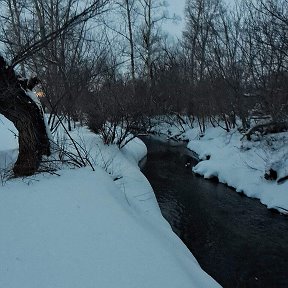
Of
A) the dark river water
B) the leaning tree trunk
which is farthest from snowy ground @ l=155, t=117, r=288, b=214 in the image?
the leaning tree trunk

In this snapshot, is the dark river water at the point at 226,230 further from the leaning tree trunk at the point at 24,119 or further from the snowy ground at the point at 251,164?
the leaning tree trunk at the point at 24,119

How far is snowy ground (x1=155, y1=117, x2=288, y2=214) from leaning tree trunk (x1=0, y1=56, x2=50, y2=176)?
6430mm

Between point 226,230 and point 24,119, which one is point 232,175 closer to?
point 226,230

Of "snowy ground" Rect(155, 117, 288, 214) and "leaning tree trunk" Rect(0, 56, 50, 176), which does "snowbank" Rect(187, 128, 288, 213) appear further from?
"leaning tree trunk" Rect(0, 56, 50, 176)

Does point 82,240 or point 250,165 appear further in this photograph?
point 250,165

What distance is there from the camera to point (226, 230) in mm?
8641

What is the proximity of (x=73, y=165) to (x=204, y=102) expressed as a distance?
50.9 ft

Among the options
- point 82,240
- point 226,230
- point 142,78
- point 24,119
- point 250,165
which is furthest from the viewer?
point 142,78

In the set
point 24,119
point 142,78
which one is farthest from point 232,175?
point 142,78

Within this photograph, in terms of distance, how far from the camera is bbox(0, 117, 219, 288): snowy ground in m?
3.77

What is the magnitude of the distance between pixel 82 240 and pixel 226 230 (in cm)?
500

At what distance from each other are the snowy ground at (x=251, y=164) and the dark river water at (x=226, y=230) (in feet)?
A: 1.09

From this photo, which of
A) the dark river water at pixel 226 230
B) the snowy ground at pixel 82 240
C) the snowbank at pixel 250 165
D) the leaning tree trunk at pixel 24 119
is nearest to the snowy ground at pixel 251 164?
the snowbank at pixel 250 165

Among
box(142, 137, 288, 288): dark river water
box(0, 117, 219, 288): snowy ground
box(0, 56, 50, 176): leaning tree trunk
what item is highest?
box(0, 56, 50, 176): leaning tree trunk
